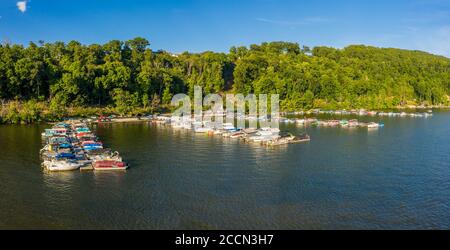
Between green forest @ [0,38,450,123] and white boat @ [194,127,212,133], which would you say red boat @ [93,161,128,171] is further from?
green forest @ [0,38,450,123]

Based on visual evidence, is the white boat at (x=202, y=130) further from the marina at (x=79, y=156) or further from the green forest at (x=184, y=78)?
the green forest at (x=184, y=78)

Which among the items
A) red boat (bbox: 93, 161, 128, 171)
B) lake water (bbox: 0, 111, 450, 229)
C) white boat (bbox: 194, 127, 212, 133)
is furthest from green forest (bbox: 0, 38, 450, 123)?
red boat (bbox: 93, 161, 128, 171)

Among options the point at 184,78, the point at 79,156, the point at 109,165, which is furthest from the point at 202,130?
the point at 184,78

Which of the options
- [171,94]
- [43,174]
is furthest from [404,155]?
[171,94]

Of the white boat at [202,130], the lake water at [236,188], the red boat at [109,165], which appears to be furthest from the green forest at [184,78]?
the red boat at [109,165]

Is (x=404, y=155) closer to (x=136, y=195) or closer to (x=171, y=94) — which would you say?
(x=136, y=195)
